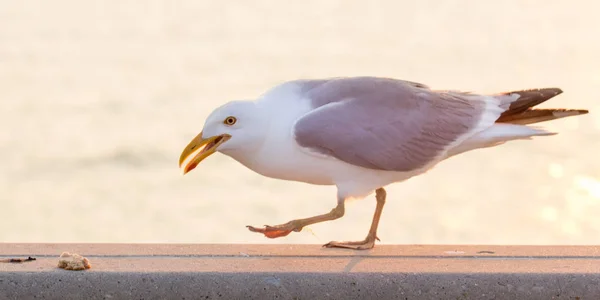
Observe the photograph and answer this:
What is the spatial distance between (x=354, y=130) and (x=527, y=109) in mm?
1036

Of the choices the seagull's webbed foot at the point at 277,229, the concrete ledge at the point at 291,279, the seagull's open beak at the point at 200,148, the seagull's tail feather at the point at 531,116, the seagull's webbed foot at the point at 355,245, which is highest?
the seagull's tail feather at the point at 531,116

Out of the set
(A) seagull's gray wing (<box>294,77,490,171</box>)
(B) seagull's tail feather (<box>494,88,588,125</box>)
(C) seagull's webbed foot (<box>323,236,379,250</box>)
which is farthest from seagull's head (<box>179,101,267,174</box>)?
(B) seagull's tail feather (<box>494,88,588,125</box>)

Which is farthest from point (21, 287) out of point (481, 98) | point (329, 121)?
point (481, 98)

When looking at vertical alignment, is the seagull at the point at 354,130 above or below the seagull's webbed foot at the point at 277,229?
above

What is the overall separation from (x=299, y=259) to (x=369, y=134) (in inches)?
36.9

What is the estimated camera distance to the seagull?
589 cm

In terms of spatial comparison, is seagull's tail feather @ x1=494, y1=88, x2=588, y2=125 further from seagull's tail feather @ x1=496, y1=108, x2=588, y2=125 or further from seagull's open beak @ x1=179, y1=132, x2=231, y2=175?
seagull's open beak @ x1=179, y1=132, x2=231, y2=175

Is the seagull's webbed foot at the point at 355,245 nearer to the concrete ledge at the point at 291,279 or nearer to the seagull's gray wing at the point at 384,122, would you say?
the seagull's gray wing at the point at 384,122

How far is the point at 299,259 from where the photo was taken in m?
5.39

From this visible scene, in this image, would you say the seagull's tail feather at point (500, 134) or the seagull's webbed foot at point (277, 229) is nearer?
the seagull's webbed foot at point (277, 229)

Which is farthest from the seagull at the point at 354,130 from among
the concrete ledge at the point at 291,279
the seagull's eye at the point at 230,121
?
the concrete ledge at the point at 291,279

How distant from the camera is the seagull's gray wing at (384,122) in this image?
19.4 ft

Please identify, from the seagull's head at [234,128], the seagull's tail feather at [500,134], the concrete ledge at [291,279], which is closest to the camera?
the concrete ledge at [291,279]

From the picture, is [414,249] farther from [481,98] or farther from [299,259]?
[481,98]
